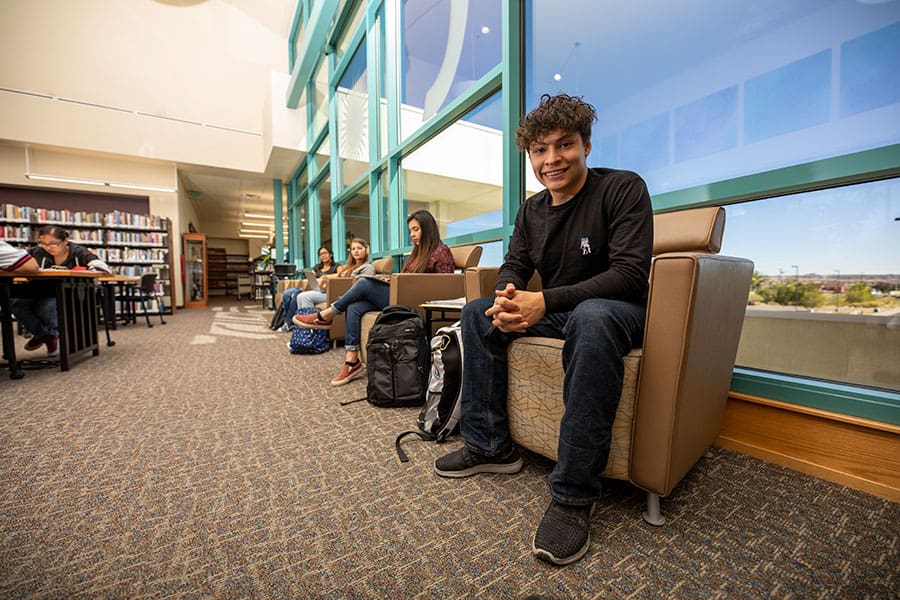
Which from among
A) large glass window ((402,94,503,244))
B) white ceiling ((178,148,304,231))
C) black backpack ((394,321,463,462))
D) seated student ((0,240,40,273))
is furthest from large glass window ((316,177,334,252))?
black backpack ((394,321,463,462))

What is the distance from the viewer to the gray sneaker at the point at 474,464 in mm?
1201

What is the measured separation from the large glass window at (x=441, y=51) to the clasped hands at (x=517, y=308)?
219 cm

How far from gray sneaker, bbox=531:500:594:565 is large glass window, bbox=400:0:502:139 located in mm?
2730

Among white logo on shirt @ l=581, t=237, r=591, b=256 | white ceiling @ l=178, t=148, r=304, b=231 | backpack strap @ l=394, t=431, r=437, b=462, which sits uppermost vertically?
white ceiling @ l=178, t=148, r=304, b=231

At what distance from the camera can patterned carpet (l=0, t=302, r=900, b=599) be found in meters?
0.77

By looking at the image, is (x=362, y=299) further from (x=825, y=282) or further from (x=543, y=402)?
(x=825, y=282)

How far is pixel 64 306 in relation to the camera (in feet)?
8.86

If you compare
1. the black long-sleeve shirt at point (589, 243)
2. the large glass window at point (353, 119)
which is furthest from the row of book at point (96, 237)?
the black long-sleeve shirt at point (589, 243)

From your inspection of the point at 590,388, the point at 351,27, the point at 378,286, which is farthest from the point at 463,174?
the point at 351,27

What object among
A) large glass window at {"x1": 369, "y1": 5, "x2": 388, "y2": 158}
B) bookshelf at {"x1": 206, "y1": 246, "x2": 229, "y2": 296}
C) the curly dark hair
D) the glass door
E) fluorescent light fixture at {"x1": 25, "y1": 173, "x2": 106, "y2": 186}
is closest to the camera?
the curly dark hair

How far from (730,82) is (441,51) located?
263 centimetres

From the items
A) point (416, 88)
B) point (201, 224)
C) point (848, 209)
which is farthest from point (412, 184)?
point (201, 224)

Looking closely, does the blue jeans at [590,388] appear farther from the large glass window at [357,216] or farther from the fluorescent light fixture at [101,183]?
the fluorescent light fixture at [101,183]

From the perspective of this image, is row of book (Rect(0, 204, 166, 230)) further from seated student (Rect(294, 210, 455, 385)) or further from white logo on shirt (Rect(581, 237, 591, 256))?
white logo on shirt (Rect(581, 237, 591, 256))
